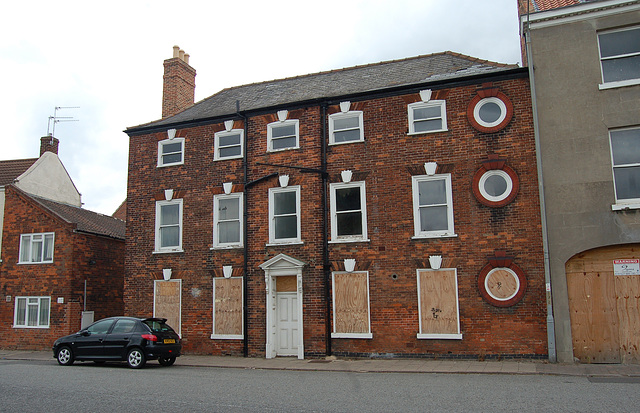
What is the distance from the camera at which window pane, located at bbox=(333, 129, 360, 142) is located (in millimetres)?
17859

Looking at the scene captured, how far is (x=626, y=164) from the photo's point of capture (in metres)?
14.7

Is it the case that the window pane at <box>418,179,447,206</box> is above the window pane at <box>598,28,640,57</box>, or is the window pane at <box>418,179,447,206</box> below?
below

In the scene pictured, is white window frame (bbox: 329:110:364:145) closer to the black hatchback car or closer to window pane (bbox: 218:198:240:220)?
window pane (bbox: 218:198:240:220)

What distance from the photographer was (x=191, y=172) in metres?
19.9

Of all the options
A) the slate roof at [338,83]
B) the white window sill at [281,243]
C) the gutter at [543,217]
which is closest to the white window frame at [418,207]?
the gutter at [543,217]

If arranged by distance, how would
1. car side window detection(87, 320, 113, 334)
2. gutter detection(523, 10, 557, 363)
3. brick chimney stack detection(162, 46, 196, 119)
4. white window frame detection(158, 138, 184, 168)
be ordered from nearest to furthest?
1. gutter detection(523, 10, 557, 363)
2. car side window detection(87, 320, 113, 334)
3. white window frame detection(158, 138, 184, 168)
4. brick chimney stack detection(162, 46, 196, 119)

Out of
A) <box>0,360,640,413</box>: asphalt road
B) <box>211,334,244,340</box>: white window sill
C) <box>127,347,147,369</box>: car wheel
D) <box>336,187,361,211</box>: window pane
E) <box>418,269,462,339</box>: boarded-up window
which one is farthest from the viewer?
<box>211,334,244,340</box>: white window sill

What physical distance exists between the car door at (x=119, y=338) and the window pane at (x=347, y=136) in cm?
852

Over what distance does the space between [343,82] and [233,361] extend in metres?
10.4

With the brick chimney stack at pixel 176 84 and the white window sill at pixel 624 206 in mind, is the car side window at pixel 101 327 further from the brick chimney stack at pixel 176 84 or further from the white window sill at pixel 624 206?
the white window sill at pixel 624 206

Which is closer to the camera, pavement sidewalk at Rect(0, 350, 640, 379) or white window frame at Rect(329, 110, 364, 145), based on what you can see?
pavement sidewalk at Rect(0, 350, 640, 379)

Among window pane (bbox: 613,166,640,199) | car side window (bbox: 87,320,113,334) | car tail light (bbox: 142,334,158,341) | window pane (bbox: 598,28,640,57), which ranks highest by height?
window pane (bbox: 598,28,640,57)

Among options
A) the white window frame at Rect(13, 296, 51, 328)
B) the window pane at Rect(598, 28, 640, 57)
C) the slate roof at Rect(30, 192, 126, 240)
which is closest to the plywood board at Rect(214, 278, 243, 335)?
the slate roof at Rect(30, 192, 126, 240)

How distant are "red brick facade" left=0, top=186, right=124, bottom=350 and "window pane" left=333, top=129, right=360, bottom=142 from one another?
1203 centimetres
